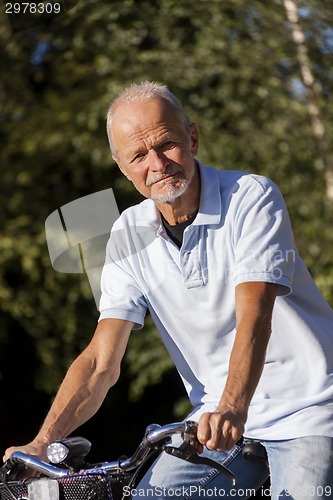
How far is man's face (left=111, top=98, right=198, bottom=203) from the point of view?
2.20 metres

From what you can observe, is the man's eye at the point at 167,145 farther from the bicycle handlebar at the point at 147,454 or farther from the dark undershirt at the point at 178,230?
the bicycle handlebar at the point at 147,454

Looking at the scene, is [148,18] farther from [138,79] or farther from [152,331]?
[152,331]

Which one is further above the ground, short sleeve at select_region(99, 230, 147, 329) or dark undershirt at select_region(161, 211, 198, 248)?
dark undershirt at select_region(161, 211, 198, 248)

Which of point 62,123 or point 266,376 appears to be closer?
point 266,376

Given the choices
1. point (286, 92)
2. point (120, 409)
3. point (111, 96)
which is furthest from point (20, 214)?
point (286, 92)

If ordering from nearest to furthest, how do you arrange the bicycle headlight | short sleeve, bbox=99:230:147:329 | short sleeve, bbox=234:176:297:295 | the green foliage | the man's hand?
the man's hand → the bicycle headlight → short sleeve, bbox=234:176:297:295 → short sleeve, bbox=99:230:147:329 → the green foliage

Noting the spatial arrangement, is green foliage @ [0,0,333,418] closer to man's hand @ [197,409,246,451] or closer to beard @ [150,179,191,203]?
beard @ [150,179,191,203]

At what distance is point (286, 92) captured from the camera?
5871 millimetres

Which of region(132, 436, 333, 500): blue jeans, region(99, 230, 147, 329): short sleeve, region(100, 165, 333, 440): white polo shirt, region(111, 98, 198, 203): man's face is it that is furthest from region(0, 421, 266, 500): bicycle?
region(111, 98, 198, 203): man's face

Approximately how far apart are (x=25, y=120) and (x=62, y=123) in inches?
12.5

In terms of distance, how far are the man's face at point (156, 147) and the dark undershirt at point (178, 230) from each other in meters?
0.07

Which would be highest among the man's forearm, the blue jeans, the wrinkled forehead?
the wrinkled forehead

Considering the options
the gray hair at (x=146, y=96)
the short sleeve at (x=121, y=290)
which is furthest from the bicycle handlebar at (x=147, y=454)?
the gray hair at (x=146, y=96)

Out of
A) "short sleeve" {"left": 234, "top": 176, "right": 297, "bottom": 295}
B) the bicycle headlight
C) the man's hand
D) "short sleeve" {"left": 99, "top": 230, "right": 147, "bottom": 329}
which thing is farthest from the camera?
"short sleeve" {"left": 99, "top": 230, "right": 147, "bottom": 329}
